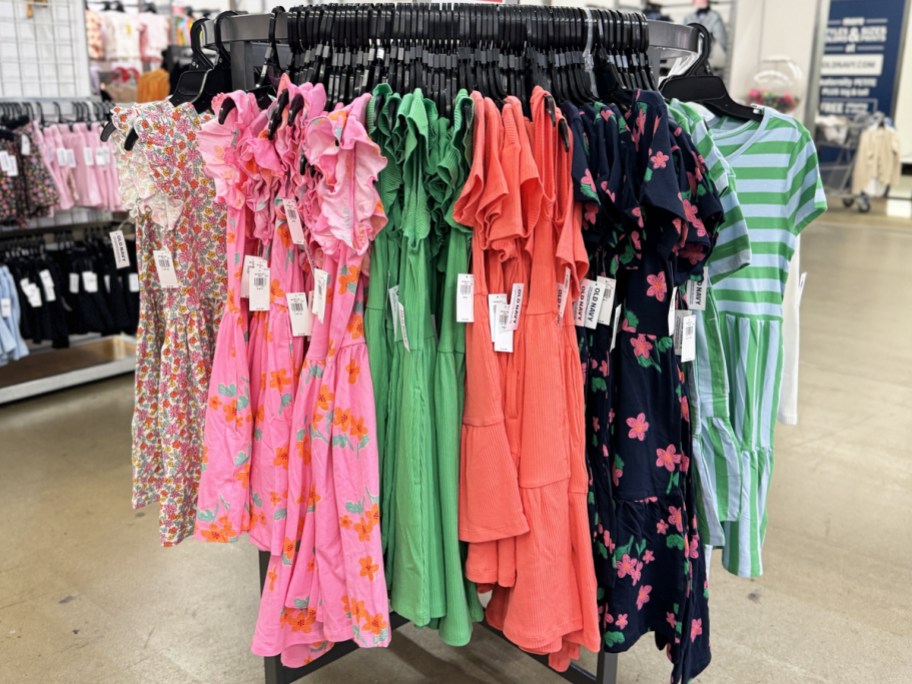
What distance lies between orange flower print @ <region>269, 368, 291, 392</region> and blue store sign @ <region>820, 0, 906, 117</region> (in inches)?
503

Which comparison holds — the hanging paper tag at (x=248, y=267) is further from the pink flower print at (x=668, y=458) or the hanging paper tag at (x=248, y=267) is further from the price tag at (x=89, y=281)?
the price tag at (x=89, y=281)

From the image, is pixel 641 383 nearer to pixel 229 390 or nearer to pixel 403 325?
pixel 403 325

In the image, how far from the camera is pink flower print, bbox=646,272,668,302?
1601 mm

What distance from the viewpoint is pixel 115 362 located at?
482 centimetres

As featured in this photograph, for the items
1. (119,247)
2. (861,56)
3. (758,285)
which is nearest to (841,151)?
(861,56)

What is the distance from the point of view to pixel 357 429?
1.58 m

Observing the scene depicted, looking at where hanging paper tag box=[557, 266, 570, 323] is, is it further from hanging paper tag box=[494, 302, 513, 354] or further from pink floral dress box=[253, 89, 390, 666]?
pink floral dress box=[253, 89, 390, 666]

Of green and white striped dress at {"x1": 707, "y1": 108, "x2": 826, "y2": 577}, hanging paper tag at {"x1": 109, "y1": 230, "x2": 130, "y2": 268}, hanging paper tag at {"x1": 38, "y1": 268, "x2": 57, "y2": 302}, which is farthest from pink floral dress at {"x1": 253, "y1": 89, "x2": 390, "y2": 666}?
hanging paper tag at {"x1": 38, "y1": 268, "x2": 57, "y2": 302}

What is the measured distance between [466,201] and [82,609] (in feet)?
6.57

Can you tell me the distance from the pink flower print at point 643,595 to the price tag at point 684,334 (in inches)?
19.2

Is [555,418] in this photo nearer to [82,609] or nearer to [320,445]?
[320,445]

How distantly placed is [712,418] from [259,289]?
107 centimetres

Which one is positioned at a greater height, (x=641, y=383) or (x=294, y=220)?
(x=294, y=220)

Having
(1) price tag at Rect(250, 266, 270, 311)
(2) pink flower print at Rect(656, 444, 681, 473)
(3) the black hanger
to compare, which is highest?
(3) the black hanger
